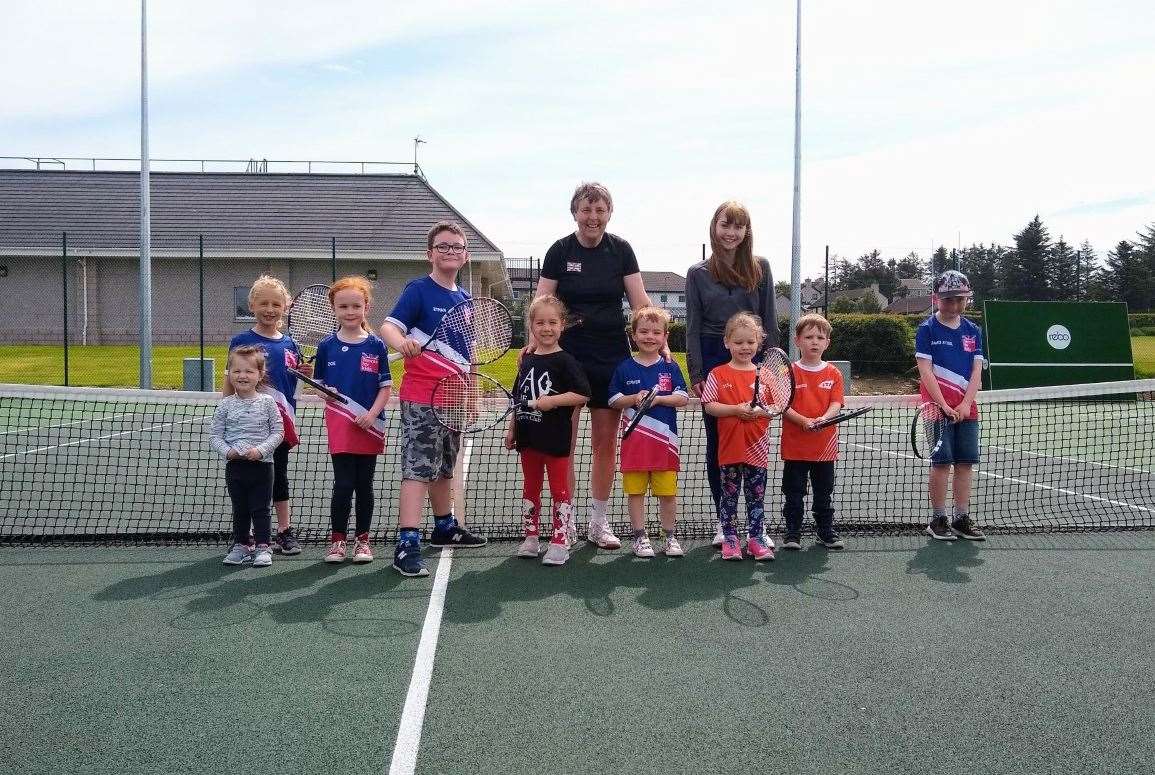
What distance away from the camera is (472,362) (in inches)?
208

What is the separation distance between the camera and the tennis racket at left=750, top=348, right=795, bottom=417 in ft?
17.5

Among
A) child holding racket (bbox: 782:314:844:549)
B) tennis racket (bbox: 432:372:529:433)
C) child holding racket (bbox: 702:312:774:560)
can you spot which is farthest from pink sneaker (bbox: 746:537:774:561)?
tennis racket (bbox: 432:372:529:433)

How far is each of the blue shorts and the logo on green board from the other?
12882 mm

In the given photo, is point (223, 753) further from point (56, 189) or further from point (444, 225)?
point (56, 189)

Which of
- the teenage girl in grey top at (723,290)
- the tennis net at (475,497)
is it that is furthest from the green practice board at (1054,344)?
the teenage girl in grey top at (723,290)

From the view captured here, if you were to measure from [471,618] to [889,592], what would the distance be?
2132mm

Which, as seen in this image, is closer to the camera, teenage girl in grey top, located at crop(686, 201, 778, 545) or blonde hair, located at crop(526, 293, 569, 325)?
blonde hair, located at crop(526, 293, 569, 325)

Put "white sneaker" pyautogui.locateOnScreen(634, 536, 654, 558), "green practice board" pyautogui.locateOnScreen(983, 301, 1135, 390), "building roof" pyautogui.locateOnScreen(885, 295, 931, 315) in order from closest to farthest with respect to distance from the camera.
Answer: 1. "white sneaker" pyautogui.locateOnScreen(634, 536, 654, 558)
2. "green practice board" pyautogui.locateOnScreen(983, 301, 1135, 390)
3. "building roof" pyautogui.locateOnScreen(885, 295, 931, 315)

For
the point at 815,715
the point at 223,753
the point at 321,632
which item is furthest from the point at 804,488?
the point at 223,753

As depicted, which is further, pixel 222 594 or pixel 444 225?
pixel 444 225

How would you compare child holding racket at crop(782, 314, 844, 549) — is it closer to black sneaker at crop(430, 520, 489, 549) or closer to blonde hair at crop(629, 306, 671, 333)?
blonde hair at crop(629, 306, 671, 333)

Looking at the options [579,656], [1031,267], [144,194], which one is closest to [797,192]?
[144,194]

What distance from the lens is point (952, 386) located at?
240 inches

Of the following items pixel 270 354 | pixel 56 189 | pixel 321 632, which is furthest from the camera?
pixel 56 189
